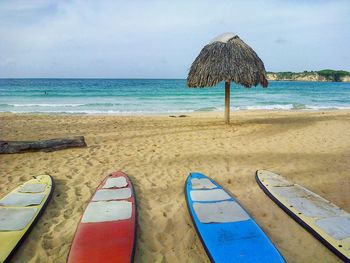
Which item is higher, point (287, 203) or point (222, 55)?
point (222, 55)

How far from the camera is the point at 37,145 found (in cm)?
561

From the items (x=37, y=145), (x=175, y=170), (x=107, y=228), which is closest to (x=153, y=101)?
(x=37, y=145)

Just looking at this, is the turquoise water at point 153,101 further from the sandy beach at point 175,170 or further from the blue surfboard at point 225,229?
the blue surfboard at point 225,229

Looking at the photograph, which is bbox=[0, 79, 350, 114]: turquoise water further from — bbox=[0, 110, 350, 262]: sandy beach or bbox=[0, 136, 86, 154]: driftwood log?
bbox=[0, 136, 86, 154]: driftwood log

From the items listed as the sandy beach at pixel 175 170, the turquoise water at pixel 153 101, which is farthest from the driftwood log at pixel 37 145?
the turquoise water at pixel 153 101

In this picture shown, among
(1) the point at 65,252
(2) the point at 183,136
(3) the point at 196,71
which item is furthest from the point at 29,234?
(3) the point at 196,71

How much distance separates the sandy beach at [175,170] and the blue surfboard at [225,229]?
0.15 m

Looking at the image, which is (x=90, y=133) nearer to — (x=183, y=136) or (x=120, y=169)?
(x=183, y=136)

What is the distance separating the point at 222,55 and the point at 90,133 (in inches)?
160

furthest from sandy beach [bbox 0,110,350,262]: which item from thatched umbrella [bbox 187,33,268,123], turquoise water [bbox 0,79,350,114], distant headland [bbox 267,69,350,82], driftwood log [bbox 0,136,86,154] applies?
distant headland [bbox 267,69,350,82]

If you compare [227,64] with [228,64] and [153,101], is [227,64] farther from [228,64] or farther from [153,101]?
[153,101]

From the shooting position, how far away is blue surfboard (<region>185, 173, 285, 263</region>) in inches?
96.0

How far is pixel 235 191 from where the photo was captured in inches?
158

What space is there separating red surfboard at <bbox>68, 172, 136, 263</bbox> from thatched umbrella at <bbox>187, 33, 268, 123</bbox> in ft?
15.2
